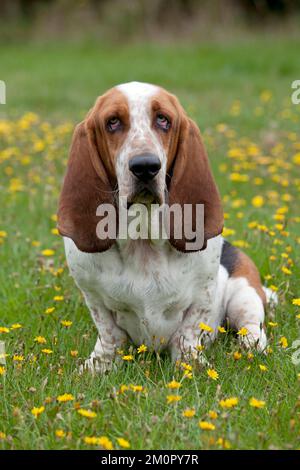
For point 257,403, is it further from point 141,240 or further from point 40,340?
point 40,340

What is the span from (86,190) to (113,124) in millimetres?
334

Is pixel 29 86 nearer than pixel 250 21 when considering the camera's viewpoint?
Yes

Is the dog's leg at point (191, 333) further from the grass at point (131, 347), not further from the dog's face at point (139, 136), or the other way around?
the dog's face at point (139, 136)

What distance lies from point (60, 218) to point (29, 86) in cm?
917

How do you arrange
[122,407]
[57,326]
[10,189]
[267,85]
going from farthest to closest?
1. [267,85]
2. [10,189]
3. [57,326]
4. [122,407]

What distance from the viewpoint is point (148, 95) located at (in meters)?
3.63

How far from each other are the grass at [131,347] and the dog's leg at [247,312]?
0.08 metres

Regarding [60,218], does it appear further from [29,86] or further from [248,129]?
[29,86]

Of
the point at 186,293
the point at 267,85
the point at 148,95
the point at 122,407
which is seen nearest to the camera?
the point at 122,407

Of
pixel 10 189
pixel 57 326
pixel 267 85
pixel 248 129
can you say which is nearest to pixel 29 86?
pixel 267 85

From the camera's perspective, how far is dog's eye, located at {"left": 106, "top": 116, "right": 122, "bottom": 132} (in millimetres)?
3609
